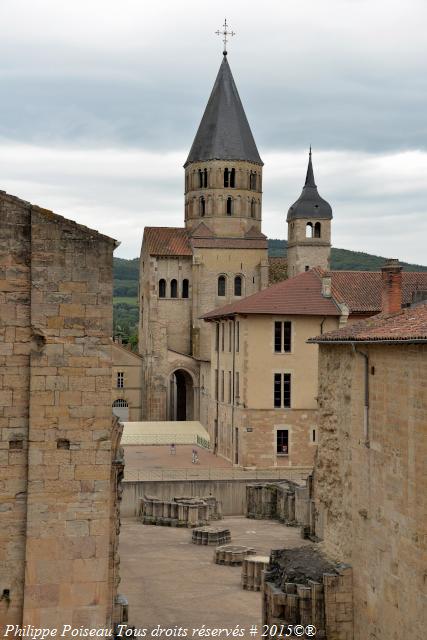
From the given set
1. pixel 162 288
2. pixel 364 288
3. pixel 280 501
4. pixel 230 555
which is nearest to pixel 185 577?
pixel 230 555

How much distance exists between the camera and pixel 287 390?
4869cm

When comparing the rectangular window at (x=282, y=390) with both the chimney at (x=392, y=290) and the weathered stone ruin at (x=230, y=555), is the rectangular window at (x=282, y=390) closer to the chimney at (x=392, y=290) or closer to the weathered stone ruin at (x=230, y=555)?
the weathered stone ruin at (x=230, y=555)

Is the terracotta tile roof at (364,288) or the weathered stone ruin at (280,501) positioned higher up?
the terracotta tile roof at (364,288)

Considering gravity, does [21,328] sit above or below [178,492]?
above

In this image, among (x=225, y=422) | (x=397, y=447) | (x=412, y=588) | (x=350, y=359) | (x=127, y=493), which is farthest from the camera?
(x=225, y=422)

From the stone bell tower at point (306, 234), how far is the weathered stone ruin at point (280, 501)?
42.7 meters

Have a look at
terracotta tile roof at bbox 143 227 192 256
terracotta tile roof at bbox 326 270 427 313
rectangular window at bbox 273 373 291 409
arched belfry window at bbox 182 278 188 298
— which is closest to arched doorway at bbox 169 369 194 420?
arched belfry window at bbox 182 278 188 298

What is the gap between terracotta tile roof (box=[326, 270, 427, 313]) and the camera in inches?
1961

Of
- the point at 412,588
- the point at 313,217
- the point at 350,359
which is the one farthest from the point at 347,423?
the point at 313,217

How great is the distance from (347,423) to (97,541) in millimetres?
10739

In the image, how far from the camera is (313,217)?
3278 inches

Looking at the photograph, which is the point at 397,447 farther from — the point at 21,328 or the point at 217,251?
the point at 217,251

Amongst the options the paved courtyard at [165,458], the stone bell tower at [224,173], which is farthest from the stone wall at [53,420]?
the stone bell tower at [224,173]

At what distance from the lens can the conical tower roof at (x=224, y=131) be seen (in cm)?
7994
